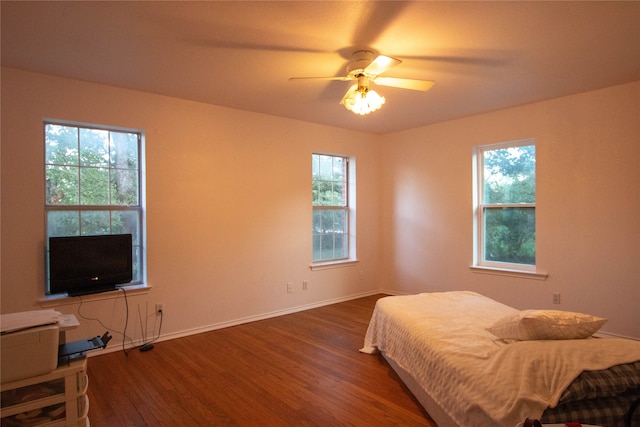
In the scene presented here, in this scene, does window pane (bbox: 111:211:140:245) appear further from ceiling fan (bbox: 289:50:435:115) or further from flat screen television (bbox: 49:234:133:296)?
ceiling fan (bbox: 289:50:435:115)

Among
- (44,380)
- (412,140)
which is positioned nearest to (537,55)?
A: (412,140)

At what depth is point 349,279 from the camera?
529 centimetres

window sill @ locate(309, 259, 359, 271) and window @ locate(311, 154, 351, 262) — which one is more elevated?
window @ locate(311, 154, 351, 262)

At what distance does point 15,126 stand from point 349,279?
4206mm

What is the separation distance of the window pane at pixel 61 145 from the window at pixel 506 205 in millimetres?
4565

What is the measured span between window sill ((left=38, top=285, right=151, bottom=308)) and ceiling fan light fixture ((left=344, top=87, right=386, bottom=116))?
269cm

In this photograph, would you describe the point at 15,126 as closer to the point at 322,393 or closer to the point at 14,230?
the point at 14,230

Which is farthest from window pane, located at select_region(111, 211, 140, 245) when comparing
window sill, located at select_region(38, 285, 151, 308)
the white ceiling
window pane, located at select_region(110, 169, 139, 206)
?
the white ceiling

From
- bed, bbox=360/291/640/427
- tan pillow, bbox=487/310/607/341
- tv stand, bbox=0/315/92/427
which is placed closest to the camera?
bed, bbox=360/291/640/427

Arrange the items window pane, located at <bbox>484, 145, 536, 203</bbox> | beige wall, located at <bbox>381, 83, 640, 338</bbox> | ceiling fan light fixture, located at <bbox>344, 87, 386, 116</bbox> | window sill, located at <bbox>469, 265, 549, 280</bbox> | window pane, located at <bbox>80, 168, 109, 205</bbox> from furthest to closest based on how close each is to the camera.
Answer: window pane, located at <bbox>484, 145, 536, 203</bbox>, window sill, located at <bbox>469, 265, 549, 280</bbox>, beige wall, located at <bbox>381, 83, 640, 338</bbox>, window pane, located at <bbox>80, 168, 109, 205</bbox>, ceiling fan light fixture, located at <bbox>344, 87, 386, 116</bbox>

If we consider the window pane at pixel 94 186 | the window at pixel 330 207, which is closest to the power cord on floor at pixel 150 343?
the window pane at pixel 94 186

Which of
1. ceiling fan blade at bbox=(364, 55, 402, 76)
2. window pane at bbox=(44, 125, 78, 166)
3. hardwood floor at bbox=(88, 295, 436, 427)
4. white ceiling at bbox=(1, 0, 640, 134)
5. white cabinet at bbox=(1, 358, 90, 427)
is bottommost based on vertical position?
hardwood floor at bbox=(88, 295, 436, 427)

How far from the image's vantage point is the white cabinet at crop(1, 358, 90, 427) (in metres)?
1.67

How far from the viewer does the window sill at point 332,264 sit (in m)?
4.88
